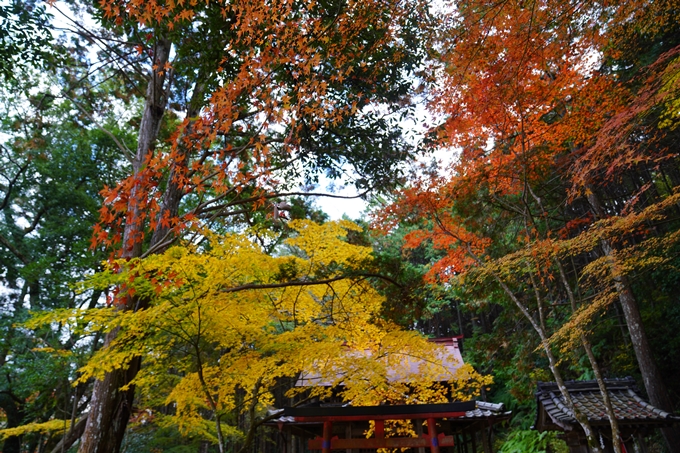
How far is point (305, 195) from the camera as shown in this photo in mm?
6113

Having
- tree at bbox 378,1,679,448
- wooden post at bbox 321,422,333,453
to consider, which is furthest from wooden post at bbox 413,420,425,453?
tree at bbox 378,1,679,448

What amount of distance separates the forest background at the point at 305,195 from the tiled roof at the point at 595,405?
85 centimetres

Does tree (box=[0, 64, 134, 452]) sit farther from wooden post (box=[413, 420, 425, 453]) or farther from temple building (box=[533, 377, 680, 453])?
temple building (box=[533, 377, 680, 453])

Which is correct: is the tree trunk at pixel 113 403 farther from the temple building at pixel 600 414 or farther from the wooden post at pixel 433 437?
the temple building at pixel 600 414

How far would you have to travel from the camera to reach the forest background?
15.9 feet

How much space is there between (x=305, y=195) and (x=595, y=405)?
19.2ft

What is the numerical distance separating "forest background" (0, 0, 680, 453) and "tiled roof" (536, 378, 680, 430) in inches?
33.5

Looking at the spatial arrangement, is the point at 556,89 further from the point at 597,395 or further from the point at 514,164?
the point at 597,395

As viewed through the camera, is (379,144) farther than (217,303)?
Yes

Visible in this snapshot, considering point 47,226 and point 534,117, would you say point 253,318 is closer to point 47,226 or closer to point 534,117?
point 534,117

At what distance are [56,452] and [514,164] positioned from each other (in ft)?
34.5

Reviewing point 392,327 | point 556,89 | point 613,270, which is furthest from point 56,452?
point 556,89

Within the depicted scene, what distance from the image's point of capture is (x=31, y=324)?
13.4 ft

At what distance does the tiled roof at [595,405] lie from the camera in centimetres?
594
